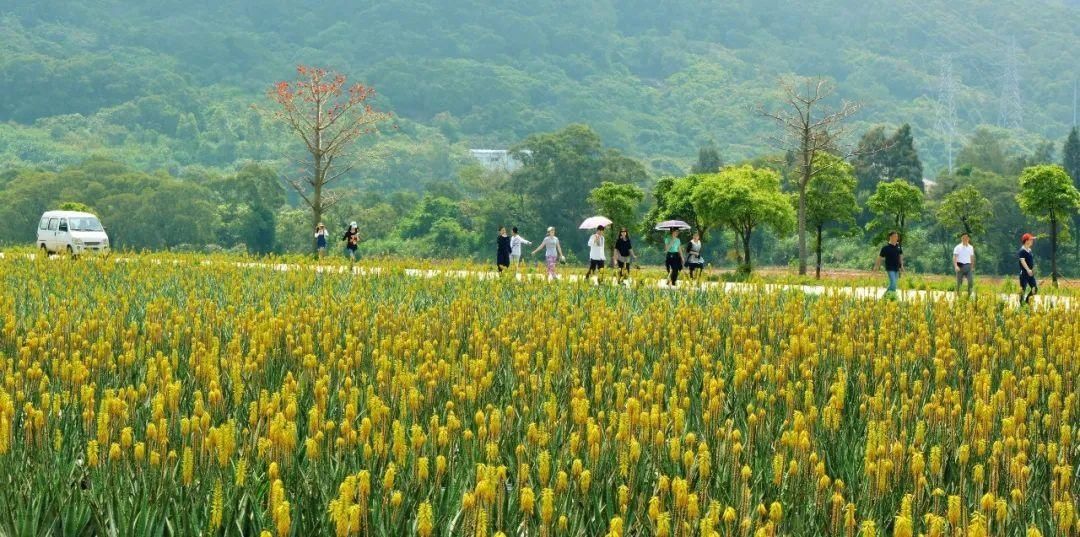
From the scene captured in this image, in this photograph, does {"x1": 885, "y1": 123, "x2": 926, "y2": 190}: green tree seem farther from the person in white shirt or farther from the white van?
the person in white shirt

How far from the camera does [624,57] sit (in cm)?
17088

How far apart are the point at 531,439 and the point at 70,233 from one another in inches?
1142

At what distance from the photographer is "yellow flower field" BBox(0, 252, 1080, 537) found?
434 cm

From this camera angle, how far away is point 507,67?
161m

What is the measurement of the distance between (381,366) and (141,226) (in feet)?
215

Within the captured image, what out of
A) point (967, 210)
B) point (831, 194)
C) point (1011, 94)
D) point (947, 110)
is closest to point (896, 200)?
point (831, 194)

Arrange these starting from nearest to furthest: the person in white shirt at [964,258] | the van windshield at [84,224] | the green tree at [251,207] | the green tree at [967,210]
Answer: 1. the person in white shirt at [964,258]
2. the van windshield at [84,224]
3. the green tree at [967,210]
4. the green tree at [251,207]

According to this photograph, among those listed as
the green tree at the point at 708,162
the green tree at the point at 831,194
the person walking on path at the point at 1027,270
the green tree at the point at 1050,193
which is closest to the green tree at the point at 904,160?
the green tree at the point at 708,162

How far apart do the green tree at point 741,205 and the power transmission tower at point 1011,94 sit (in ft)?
415

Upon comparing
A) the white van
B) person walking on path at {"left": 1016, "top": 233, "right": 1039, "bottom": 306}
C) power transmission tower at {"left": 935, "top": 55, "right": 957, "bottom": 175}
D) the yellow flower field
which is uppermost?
power transmission tower at {"left": 935, "top": 55, "right": 957, "bottom": 175}

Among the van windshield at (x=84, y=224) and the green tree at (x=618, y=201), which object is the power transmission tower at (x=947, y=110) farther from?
the van windshield at (x=84, y=224)

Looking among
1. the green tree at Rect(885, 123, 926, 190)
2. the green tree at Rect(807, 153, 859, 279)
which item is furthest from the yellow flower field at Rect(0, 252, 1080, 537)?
the green tree at Rect(885, 123, 926, 190)

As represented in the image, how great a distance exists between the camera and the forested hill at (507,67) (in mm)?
121750

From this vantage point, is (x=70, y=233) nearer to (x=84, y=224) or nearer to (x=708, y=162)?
(x=84, y=224)
